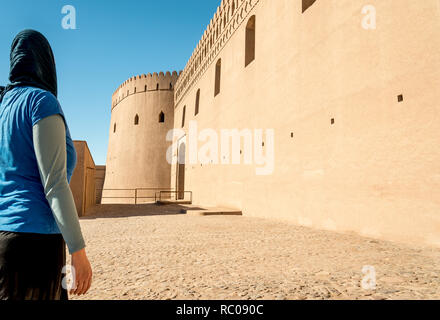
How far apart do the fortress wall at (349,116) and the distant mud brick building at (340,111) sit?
0.06 feet

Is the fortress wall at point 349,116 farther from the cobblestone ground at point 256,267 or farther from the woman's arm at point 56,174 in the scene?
the woman's arm at point 56,174

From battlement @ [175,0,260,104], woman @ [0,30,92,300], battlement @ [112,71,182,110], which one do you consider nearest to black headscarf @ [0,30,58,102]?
woman @ [0,30,92,300]

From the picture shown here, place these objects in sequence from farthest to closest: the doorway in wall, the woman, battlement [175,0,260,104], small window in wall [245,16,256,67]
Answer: the doorway in wall → battlement [175,0,260,104] → small window in wall [245,16,256,67] → the woman

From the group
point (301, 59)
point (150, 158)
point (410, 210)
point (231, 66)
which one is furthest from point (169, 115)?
point (410, 210)

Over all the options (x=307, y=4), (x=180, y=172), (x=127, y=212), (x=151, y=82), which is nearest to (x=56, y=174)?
(x=307, y=4)

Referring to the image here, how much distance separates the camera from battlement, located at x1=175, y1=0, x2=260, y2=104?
11602 mm

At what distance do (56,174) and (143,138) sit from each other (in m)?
23.6

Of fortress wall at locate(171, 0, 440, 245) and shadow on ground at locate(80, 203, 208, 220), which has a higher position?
fortress wall at locate(171, 0, 440, 245)

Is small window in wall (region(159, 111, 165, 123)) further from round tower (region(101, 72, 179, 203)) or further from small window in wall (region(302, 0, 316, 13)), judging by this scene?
small window in wall (region(302, 0, 316, 13))

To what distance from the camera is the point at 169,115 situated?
77.4 ft

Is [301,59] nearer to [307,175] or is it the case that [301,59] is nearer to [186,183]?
[307,175]

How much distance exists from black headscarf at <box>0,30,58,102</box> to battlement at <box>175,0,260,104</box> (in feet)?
35.0

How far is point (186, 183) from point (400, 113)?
14.4 m

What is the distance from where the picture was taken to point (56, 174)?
92cm
